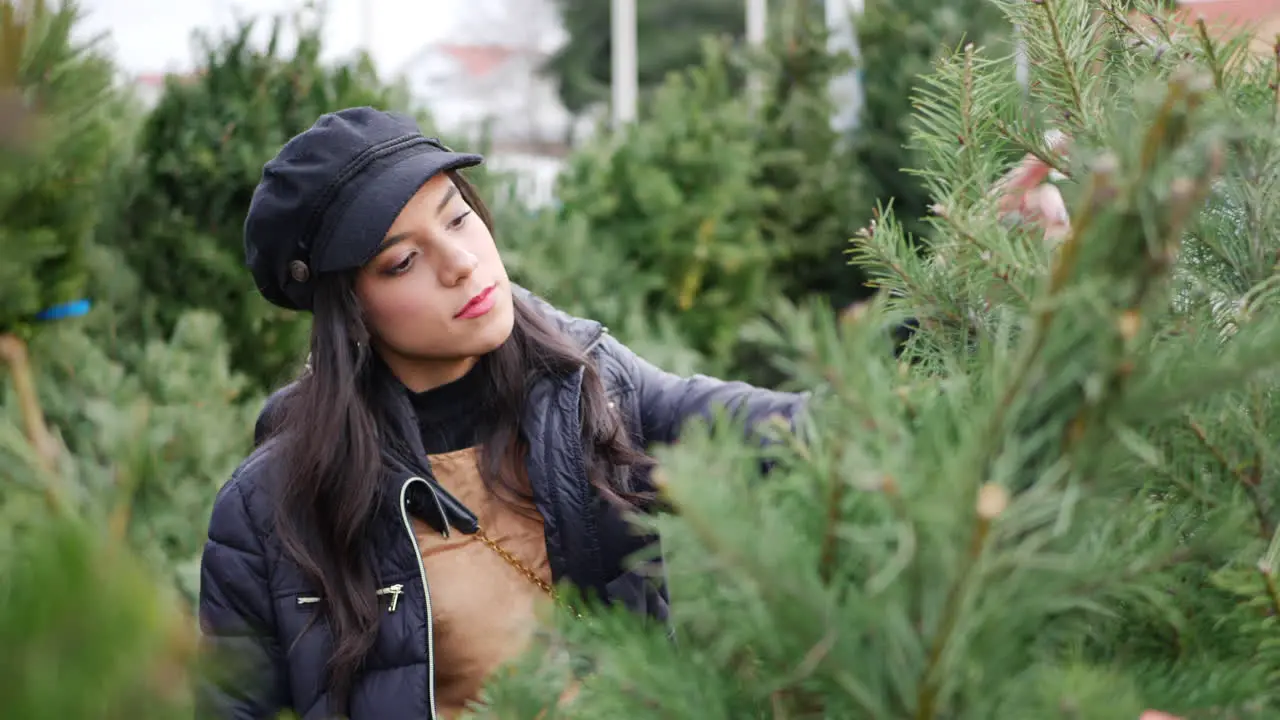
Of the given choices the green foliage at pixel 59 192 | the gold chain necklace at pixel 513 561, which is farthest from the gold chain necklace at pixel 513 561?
the green foliage at pixel 59 192

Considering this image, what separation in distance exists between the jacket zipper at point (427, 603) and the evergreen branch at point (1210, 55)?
145 centimetres

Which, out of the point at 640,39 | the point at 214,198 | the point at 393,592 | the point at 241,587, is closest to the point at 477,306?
the point at 393,592

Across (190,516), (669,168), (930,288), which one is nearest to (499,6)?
(669,168)

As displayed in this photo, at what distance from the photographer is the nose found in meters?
2.14

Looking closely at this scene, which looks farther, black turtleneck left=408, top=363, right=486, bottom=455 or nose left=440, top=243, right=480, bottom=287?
black turtleneck left=408, top=363, right=486, bottom=455

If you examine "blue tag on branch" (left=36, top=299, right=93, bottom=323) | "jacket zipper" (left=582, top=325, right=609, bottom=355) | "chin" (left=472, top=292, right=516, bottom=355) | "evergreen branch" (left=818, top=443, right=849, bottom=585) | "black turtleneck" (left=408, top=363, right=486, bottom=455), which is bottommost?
"blue tag on branch" (left=36, top=299, right=93, bottom=323)

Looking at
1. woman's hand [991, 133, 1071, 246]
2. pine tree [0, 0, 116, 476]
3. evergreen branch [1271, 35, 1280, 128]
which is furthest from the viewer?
pine tree [0, 0, 116, 476]

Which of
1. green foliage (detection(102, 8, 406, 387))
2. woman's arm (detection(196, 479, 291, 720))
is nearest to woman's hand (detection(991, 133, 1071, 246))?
woman's arm (detection(196, 479, 291, 720))

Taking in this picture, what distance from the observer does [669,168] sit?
5590 millimetres

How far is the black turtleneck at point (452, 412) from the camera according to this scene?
2373 millimetres

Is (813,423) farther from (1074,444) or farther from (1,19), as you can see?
(1,19)

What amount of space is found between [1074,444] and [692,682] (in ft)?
1.02

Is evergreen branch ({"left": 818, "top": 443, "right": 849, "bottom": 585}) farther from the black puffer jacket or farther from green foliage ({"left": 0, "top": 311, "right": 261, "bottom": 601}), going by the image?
green foliage ({"left": 0, "top": 311, "right": 261, "bottom": 601})

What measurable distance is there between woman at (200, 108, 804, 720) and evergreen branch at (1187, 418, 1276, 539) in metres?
1.07
